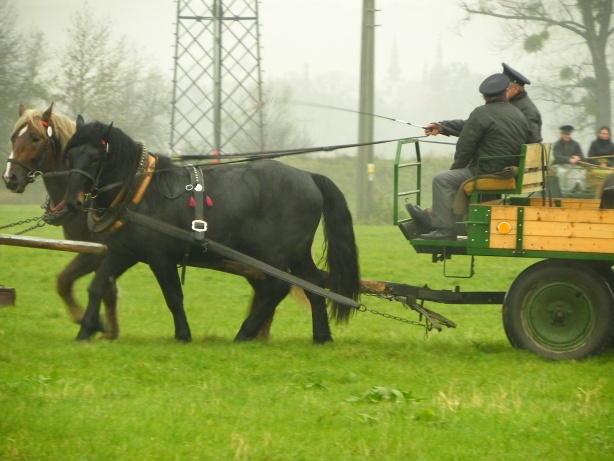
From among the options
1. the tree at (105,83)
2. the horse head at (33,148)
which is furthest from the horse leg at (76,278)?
the tree at (105,83)

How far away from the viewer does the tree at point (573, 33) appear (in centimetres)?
3262

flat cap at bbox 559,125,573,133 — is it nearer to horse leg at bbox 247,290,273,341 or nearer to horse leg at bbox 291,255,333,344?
horse leg at bbox 291,255,333,344

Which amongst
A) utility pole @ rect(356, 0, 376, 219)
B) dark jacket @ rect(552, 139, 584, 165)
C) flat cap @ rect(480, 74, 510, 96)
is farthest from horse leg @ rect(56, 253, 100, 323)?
utility pole @ rect(356, 0, 376, 219)

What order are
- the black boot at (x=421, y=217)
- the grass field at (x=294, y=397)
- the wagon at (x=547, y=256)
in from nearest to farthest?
the grass field at (x=294, y=397) < the wagon at (x=547, y=256) < the black boot at (x=421, y=217)

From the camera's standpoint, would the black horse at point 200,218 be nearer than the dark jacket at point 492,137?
No

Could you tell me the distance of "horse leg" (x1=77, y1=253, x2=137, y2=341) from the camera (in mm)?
9469

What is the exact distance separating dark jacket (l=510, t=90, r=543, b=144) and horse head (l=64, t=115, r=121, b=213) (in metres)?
3.54

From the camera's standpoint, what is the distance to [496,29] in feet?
117

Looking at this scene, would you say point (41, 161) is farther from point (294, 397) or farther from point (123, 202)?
point (294, 397)

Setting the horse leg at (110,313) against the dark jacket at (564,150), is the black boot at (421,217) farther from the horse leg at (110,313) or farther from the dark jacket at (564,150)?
the dark jacket at (564,150)

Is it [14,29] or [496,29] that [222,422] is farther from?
[496,29]

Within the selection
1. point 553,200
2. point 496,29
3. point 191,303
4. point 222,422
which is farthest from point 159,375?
point 496,29

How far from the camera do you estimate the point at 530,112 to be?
9.61 m

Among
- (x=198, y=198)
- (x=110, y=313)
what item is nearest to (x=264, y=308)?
(x=198, y=198)
